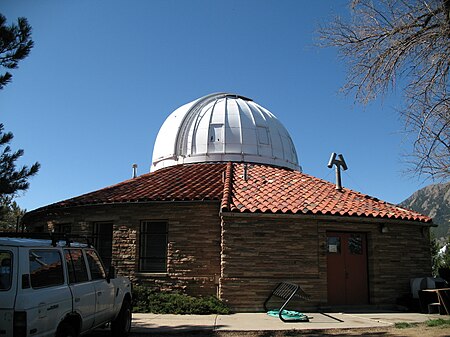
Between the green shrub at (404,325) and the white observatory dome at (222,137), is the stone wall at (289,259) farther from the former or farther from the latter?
the white observatory dome at (222,137)

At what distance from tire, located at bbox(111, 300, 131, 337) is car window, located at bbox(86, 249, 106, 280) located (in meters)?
1.05

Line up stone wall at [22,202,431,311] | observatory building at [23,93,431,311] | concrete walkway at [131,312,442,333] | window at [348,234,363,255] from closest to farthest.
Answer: concrete walkway at [131,312,442,333] → stone wall at [22,202,431,311] → observatory building at [23,93,431,311] → window at [348,234,363,255]

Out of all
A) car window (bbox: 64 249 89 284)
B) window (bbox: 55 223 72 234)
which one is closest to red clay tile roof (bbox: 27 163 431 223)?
window (bbox: 55 223 72 234)

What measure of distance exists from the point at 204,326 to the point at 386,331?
3.88m

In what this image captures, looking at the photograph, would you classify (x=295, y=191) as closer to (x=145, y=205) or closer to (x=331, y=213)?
(x=331, y=213)

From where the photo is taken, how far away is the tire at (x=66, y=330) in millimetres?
5625

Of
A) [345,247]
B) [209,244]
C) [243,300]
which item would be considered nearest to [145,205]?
[209,244]

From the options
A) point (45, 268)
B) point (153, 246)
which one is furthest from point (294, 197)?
point (45, 268)

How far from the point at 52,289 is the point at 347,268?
397 inches

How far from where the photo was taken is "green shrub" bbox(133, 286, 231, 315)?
1173 centimetres

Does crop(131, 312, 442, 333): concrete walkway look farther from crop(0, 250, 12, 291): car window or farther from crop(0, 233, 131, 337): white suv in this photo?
crop(0, 250, 12, 291): car window

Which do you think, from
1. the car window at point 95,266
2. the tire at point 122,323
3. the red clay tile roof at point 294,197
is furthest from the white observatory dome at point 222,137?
the car window at point 95,266

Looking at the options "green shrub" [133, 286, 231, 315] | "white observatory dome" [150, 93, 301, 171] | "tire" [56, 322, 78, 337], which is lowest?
"green shrub" [133, 286, 231, 315]

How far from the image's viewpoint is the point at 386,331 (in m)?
9.34
